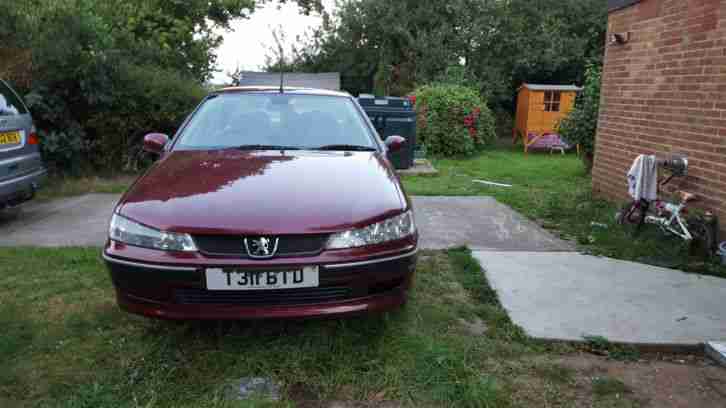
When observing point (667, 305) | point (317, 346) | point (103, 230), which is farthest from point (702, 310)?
point (103, 230)

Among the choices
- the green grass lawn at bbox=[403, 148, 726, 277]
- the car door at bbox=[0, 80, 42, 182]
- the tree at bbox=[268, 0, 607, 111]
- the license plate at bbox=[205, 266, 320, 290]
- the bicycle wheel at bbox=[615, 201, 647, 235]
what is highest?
the tree at bbox=[268, 0, 607, 111]

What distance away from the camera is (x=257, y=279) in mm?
2572

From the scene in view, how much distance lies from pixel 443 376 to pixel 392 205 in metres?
0.89

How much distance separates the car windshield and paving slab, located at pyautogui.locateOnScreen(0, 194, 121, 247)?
178 centimetres

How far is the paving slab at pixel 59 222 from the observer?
16.5ft

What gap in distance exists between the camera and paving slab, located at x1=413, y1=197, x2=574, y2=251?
196 inches

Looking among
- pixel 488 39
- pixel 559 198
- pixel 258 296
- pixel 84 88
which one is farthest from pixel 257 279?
pixel 488 39

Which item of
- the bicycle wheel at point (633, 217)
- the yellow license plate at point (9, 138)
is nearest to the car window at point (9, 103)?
the yellow license plate at point (9, 138)

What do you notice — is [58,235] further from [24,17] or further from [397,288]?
[24,17]

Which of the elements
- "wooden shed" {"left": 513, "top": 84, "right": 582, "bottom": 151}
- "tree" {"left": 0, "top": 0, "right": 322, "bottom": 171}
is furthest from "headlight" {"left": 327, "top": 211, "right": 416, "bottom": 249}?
"wooden shed" {"left": 513, "top": 84, "right": 582, "bottom": 151}

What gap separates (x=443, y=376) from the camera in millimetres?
2664

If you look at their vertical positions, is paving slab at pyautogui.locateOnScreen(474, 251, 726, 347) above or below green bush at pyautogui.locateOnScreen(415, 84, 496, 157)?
below

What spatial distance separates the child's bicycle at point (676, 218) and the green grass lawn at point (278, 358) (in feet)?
6.89

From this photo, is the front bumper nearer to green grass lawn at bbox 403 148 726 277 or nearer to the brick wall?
green grass lawn at bbox 403 148 726 277
